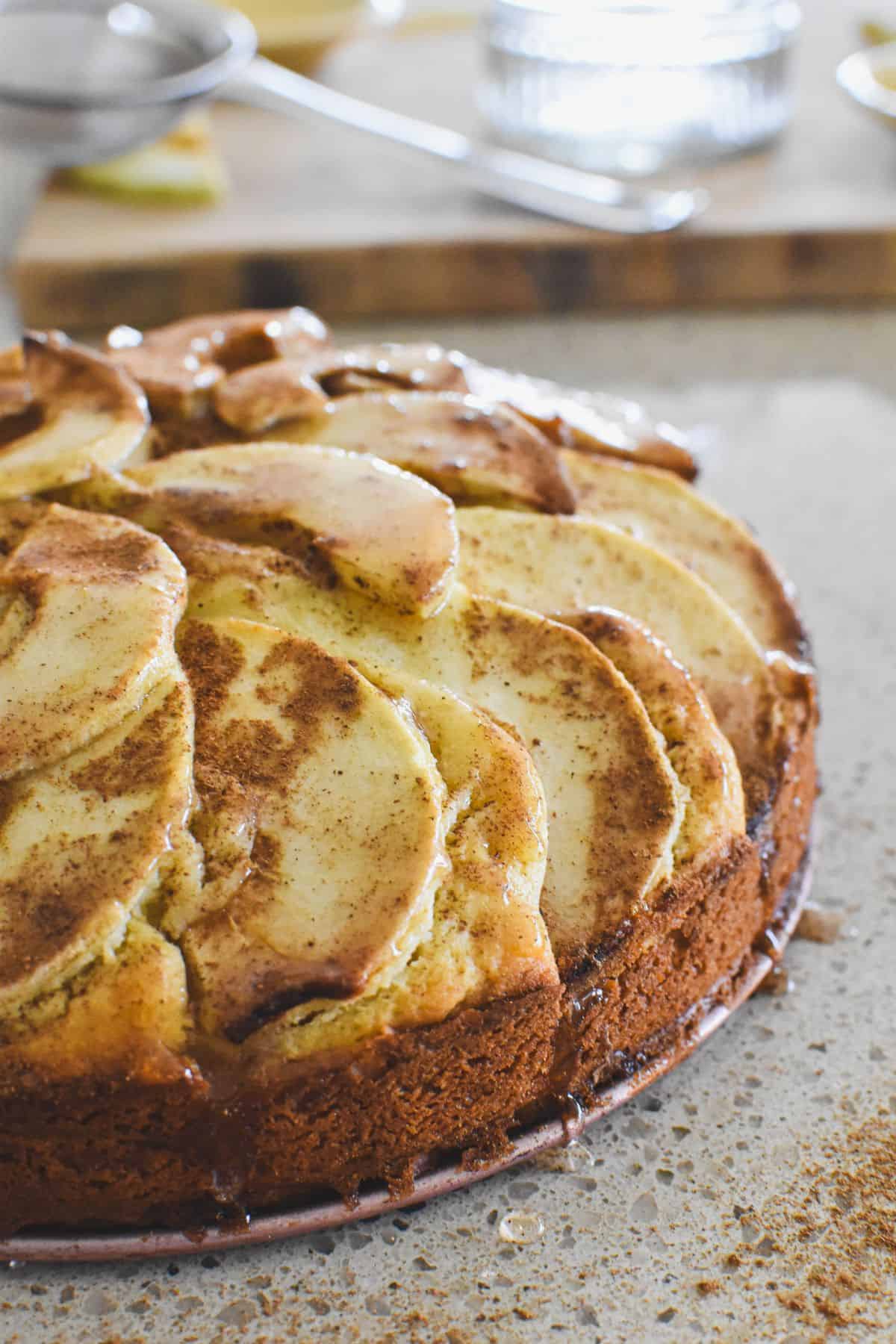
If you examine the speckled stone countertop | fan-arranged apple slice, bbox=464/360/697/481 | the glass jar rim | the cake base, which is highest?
the glass jar rim

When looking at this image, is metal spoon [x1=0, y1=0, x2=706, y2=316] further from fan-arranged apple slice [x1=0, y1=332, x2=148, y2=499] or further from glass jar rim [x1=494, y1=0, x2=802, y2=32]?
fan-arranged apple slice [x1=0, y1=332, x2=148, y2=499]

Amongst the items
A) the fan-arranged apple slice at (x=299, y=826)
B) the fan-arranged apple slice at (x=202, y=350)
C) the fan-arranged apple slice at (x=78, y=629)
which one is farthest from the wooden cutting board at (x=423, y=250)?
the fan-arranged apple slice at (x=299, y=826)

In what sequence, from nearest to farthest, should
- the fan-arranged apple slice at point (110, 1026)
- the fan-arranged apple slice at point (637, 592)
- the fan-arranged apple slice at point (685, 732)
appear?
the fan-arranged apple slice at point (110, 1026)
the fan-arranged apple slice at point (685, 732)
the fan-arranged apple slice at point (637, 592)

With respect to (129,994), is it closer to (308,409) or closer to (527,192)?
Result: (308,409)

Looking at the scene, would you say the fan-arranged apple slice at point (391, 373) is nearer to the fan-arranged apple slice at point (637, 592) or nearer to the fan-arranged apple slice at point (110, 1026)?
the fan-arranged apple slice at point (637, 592)

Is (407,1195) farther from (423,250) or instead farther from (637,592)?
(423,250)

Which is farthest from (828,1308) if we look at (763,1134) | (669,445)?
(669,445)

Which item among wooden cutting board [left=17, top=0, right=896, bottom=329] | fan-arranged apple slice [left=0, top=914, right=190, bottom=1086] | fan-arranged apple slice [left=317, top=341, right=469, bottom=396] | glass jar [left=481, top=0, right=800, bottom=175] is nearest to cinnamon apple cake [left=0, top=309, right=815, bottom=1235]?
fan-arranged apple slice [left=0, top=914, right=190, bottom=1086]

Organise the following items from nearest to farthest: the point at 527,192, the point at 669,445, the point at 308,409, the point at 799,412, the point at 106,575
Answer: the point at 106,575 → the point at 308,409 → the point at 669,445 → the point at 799,412 → the point at 527,192
